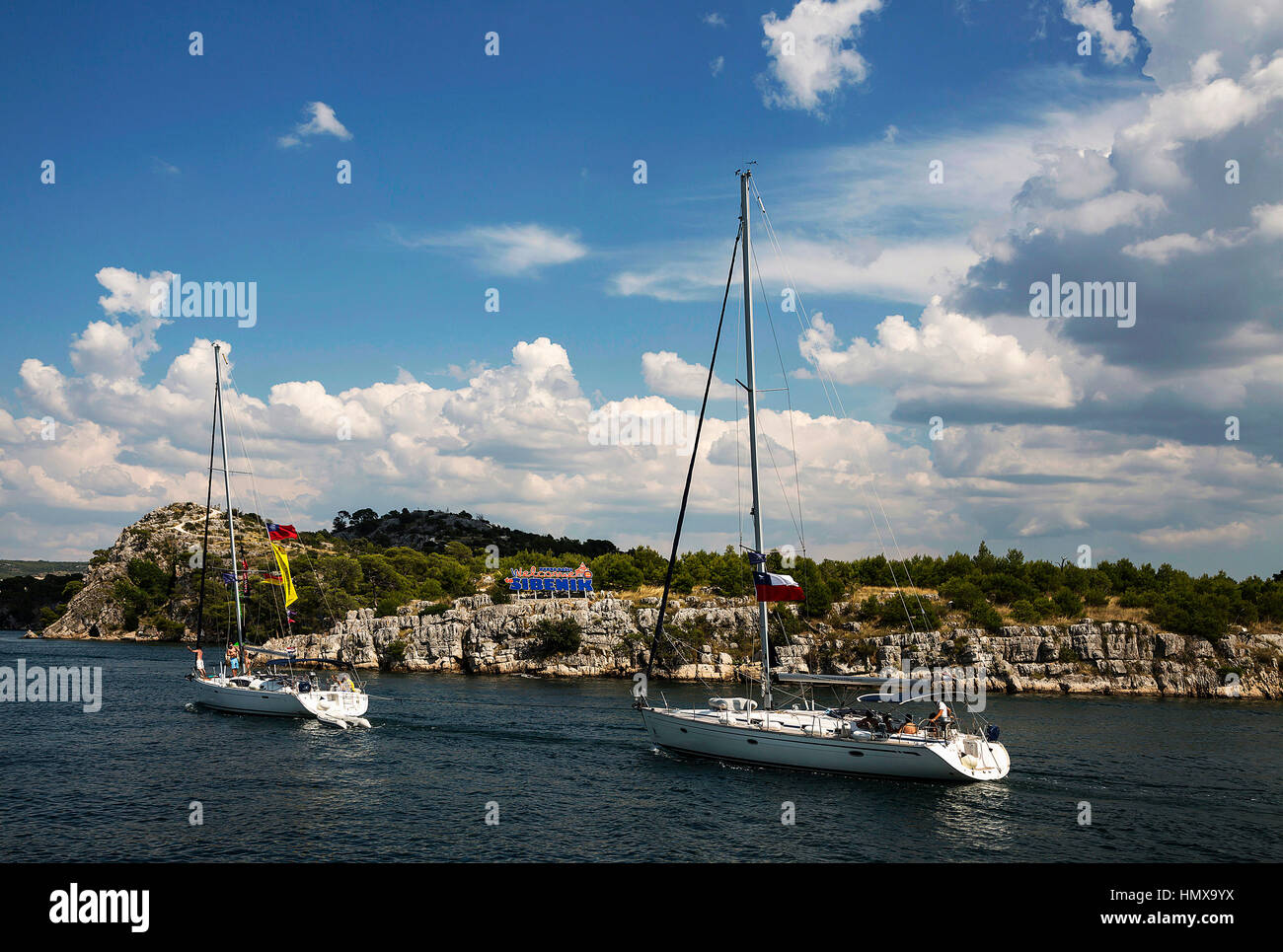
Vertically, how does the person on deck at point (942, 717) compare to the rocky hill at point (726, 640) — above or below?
above

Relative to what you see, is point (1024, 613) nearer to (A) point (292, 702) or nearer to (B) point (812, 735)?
(B) point (812, 735)

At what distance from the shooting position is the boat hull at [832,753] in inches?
1617

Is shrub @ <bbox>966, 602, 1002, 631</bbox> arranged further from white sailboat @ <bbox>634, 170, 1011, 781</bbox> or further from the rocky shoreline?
white sailboat @ <bbox>634, 170, 1011, 781</bbox>

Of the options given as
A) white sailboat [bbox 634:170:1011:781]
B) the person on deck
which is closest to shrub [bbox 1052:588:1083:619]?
white sailboat [bbox 634:170:1011:781]

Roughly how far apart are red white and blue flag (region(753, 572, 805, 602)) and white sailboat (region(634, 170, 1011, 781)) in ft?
2.57

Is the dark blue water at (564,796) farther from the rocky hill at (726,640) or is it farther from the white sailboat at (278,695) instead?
the rocky hill at (726,640)

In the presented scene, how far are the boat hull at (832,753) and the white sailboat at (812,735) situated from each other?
0.05m

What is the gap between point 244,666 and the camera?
70562 mm

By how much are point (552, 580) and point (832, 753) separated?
90.7 meters

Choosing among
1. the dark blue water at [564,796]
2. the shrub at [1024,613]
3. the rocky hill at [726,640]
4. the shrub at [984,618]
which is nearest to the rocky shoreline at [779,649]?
the rocky hill at [726,640]
